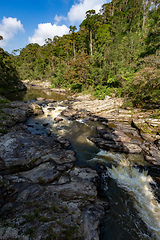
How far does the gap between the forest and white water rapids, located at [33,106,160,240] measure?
1001 cm

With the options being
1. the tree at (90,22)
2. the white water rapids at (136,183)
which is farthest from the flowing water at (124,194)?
the tree at (90,22)

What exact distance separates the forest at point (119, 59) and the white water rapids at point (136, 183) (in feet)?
32.8

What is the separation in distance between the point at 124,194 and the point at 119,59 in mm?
30479

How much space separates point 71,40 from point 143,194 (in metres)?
68.1

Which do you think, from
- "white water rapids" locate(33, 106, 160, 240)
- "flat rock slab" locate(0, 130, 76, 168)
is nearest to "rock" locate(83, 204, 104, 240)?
"white water rapids" locate(33, 106, 160, 240)

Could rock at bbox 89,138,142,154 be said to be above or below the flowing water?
above

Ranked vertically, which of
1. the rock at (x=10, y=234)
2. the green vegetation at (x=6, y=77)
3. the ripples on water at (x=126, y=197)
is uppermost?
the green vegetation at (x=6, y=77)

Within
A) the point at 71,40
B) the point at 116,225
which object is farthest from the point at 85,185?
the point at 71,40

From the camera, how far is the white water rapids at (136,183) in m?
5.77

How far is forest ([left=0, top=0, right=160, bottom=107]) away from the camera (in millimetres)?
16797

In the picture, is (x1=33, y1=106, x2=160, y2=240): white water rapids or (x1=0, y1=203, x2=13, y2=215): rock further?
(x1=33, y1=106, x2=160, y2=240): white water rapids

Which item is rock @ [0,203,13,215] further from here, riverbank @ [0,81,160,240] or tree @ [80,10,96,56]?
tree @ [80,10,96,56]

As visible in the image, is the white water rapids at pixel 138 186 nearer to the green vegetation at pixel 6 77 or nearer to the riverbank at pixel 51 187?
the riverbank at pixel 51 187

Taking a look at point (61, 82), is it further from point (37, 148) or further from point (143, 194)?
point (143, 194)
